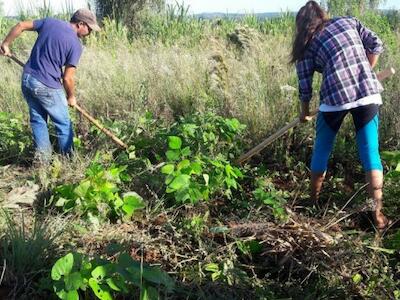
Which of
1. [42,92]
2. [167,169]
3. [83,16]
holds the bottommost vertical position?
[167,169]

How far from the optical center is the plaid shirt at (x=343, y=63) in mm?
2992

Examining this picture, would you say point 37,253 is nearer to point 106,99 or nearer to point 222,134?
point 222,134

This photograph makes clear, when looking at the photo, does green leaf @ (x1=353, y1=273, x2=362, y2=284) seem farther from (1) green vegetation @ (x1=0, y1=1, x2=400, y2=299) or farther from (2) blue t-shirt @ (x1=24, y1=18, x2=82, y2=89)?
(2) blue t-shirt @ (x1=24, y1=18, x2=82, y2=89)

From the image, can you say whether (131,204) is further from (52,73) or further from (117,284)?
(52,73)

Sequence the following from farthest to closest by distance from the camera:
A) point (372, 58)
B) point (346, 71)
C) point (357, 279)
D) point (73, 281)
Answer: point (372, 58)
point (346, 71)
point (357, 279)
point (73, 281)

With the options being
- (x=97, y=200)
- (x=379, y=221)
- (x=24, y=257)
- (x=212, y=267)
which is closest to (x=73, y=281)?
(x=24, y=257)

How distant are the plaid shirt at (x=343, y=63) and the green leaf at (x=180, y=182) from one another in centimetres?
111

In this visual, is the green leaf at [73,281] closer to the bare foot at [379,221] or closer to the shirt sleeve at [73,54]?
the bare foot at [379,221]

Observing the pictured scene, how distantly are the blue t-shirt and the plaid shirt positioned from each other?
219 cm

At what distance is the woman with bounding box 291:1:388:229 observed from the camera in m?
3.00

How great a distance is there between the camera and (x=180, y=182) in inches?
119

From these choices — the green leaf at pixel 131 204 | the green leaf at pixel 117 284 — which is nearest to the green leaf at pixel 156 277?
the green leaf at pixel 117 284

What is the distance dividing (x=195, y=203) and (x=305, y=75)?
123cm

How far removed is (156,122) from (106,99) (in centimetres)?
107
